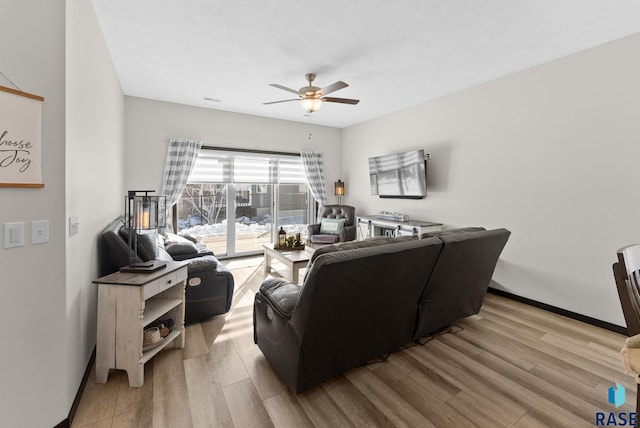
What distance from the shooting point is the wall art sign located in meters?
1.23

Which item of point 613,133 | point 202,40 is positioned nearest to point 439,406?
point 613,133

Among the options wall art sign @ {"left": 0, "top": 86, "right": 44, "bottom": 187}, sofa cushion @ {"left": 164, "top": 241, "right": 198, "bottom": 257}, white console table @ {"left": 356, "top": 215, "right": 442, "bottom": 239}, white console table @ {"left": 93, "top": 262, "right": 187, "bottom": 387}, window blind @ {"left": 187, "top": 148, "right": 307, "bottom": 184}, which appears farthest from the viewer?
window blind @ {"left": 187, "top": 148, "right": 307, "bottom": 184}

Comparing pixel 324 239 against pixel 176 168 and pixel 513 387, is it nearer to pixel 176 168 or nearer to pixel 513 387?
pixel 176 168

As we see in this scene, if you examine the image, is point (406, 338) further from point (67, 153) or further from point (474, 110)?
point (474, 110)

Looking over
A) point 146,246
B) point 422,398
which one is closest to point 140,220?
point 146,246

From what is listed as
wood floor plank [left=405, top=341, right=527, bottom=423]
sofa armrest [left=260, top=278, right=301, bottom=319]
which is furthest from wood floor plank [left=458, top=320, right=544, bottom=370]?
sofa armrest [left=260, top=278, right=301, bottom=319]

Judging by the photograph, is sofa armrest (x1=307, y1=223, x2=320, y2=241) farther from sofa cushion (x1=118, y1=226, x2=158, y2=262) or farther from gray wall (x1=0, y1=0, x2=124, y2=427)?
gray wall (x1=0, y1=0, x2=124, y2=427)

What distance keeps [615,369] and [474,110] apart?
3.18m

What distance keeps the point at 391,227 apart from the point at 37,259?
4133mm

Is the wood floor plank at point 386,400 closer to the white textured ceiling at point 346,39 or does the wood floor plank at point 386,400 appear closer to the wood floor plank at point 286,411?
the wood floor plank at point 286,411

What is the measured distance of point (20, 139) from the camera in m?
1.30

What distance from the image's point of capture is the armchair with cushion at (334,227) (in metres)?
5.05

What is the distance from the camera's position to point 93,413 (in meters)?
1.62

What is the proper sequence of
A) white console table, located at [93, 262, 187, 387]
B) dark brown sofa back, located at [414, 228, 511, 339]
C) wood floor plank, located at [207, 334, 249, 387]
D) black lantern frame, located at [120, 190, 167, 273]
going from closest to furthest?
white console table, located at [93, 262, 187, 387] < wood floor plank, located at [207, 334, 249, 387] < black lantern frame, located at [120, 190, 167, 273] < dark brown sofa back, located at [414, 228, 511, 339]
